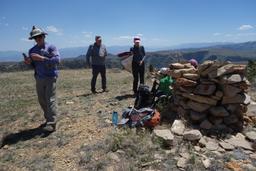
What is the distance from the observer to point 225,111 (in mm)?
8383

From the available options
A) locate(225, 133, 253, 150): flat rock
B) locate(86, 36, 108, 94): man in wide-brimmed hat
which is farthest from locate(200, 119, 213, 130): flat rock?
locate(86, 36, 108, 94): man in wide-brimmed hat

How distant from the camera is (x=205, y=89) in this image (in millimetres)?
8523

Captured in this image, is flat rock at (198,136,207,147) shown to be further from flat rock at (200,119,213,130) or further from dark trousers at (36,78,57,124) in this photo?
dark trousers at (36,78,57,124)

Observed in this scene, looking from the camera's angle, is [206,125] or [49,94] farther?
[206,125]

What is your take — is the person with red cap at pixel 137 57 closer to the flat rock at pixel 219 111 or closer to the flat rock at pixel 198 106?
the flat rock at pixel 198 106

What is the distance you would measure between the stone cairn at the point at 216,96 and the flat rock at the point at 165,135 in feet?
4.39

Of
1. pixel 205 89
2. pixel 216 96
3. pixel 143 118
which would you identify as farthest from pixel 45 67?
pixel 216 96

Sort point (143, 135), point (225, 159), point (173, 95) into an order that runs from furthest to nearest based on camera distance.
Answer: point (173, 95) → point (143, 135) → point (225, 159)

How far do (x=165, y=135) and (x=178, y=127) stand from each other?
0.88 meters

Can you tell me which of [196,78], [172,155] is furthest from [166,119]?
[172,155]

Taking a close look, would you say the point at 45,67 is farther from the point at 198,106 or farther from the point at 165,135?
the point at 198,106

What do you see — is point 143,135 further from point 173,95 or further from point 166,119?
point 173,95

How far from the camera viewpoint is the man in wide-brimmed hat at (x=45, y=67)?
25.6 feet

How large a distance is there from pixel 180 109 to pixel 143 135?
202 centimetres
